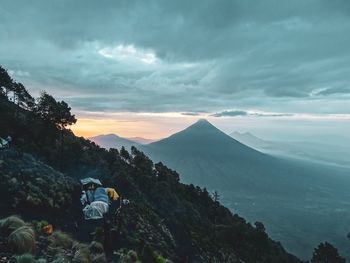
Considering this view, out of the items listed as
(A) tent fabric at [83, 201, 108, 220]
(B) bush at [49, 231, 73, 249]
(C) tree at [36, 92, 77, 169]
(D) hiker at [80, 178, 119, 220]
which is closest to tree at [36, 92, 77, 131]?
(C) tree at [36, 92, 77, 169]

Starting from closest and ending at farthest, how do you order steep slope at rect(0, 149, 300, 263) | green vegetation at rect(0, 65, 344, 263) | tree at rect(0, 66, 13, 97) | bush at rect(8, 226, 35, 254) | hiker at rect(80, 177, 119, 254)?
1. bush at rect(8, 226, 35, 254)
2. green vegetation at rect(0, 65, 344, 263)
3. hiker at rect(80, 177, 119, 254)
4. steep slope at rect(0, 149, 300, 263)
5. tree at rect(0, 66, 13, 97)

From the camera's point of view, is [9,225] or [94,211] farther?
[94,211]

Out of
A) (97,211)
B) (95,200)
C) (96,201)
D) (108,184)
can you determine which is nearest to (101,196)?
(95,200)

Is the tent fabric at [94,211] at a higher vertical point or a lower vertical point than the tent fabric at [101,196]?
lower

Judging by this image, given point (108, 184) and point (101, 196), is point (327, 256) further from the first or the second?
point (101, 196)

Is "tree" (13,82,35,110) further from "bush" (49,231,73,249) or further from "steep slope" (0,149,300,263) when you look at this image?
"bush" (49,231,73,249)

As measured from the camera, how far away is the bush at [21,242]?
12.8 metres

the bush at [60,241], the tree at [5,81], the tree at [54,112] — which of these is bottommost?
the bush at [60,241]

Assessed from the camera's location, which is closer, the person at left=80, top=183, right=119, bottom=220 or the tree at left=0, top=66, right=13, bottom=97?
the person at left=80, top=183, right=119, bottom=220

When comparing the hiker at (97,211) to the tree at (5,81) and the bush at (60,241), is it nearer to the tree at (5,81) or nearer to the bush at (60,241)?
the bush at (60,241)

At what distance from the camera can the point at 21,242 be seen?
42.1 ft

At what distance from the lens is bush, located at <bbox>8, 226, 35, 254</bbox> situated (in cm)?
1276

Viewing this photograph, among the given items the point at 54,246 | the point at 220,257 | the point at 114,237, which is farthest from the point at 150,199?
the point at 54,246

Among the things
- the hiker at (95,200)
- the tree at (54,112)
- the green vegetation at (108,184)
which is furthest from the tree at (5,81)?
the hiker at (95,200)
